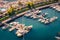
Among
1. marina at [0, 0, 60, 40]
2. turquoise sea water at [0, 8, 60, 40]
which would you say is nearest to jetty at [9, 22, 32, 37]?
marina at [0, 0, 60, 40]

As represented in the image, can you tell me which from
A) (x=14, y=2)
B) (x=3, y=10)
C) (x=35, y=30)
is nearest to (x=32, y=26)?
(x=35, y=30)

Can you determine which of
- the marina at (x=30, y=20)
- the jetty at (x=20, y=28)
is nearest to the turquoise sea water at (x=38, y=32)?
the marina at (x=30, y=20)

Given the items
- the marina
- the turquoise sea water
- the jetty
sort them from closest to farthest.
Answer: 1. the turquoise sea water
2. the marina
3. the jetty

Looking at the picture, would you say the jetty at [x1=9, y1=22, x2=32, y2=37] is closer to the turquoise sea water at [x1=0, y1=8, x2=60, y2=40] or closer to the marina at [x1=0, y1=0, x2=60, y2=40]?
the marina at [x1=0, y1=0, x2=60, y2=40]

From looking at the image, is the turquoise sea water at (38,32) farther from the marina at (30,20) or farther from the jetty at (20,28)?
the jetty at (20,28)

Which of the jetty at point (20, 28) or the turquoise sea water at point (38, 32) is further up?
the jetty at point (20, 28)

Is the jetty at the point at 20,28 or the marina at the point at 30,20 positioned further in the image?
the jetty at the point at 20,28

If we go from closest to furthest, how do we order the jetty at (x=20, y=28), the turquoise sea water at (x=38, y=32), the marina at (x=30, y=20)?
the turquoise sea water at (x=38, y=32) < the marina at (x=30, y=20) < the jetty at (x=20, y=28)

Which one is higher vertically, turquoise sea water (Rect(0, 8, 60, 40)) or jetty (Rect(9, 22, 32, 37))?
jetty (Rect(9, 22, 32, 37))

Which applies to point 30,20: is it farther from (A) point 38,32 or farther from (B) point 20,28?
(A) point 38,32

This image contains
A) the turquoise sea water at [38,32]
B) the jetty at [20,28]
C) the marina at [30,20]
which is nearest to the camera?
the turquoise sea water at [38,32]

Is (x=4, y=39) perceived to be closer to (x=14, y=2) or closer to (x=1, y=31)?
(x=1, y=31)
